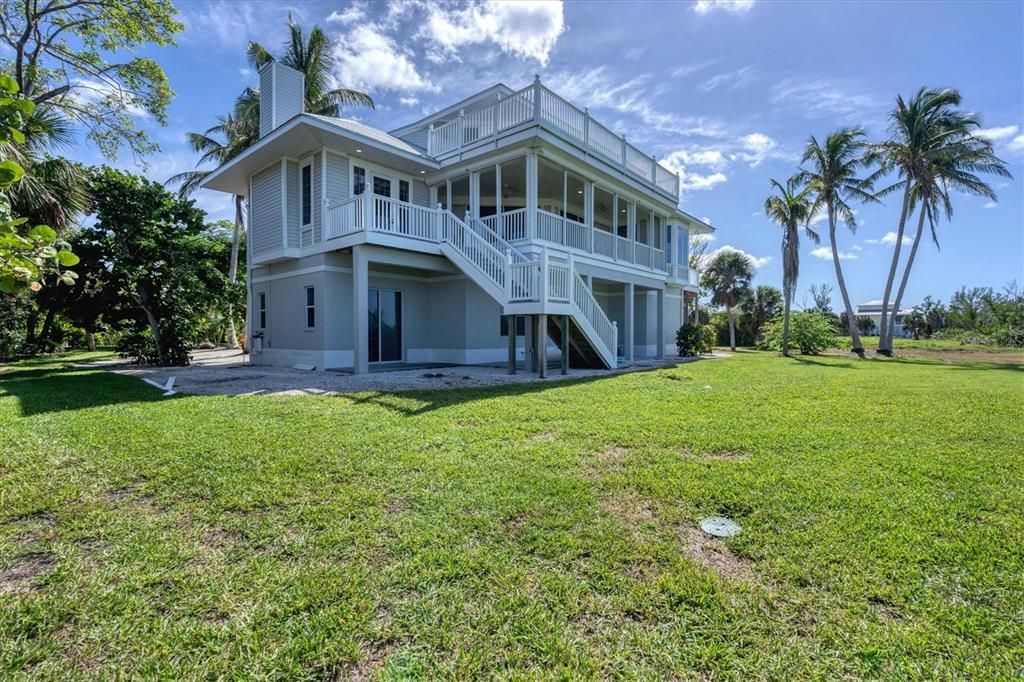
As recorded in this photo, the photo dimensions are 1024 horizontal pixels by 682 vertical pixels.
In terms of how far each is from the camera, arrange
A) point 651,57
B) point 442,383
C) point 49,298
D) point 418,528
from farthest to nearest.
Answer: point 49,298 → point 651,57 → point 442,383 → point 418,528

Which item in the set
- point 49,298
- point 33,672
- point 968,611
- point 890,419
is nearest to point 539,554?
point 968,611

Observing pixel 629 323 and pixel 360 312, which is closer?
pixel 360 312

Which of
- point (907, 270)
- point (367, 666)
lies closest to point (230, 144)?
point (367, 666)

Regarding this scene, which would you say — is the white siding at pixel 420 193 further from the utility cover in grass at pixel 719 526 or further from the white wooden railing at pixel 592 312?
the utility cover in grass at pixel 719 526

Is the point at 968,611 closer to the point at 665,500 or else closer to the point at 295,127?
the point at 665,500

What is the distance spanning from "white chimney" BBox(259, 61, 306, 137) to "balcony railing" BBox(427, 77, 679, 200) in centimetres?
425

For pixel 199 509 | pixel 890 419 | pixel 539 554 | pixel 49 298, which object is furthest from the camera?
pixel 49 298

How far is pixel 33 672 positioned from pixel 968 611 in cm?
393

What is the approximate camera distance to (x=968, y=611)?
219cm

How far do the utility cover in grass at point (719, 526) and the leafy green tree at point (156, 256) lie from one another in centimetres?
1449

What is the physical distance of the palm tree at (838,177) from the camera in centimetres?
2155

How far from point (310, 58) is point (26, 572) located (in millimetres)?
26750

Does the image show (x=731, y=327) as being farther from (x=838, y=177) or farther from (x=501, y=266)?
(x=501, y=266)

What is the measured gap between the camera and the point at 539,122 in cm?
1194
